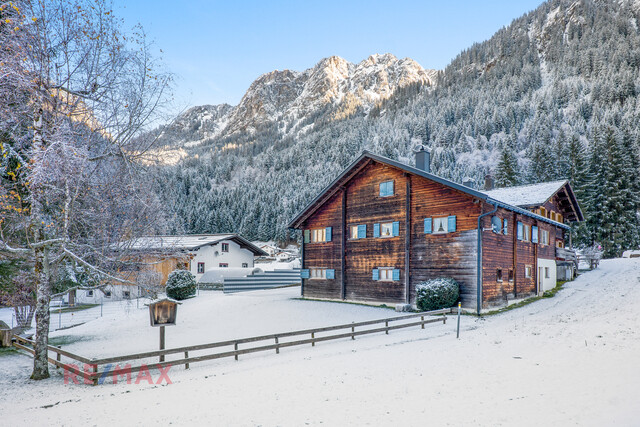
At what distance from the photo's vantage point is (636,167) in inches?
2169

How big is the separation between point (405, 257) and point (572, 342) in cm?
1180

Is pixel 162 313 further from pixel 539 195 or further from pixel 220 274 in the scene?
pixel 539 195

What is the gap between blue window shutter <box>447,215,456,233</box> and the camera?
77.5ft

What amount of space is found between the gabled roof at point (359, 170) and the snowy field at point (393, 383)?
6835 mm

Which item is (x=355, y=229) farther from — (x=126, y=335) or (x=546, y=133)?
(x=546, y=133)

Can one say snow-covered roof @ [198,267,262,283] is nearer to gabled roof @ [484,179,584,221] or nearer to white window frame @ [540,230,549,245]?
gabled roof @ [484,179,584,221]

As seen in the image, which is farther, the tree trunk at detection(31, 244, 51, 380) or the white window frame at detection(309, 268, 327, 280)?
the white window frame at detection(309, 268, 327, 280)

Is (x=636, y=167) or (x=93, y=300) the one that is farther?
(x=636, y=167)

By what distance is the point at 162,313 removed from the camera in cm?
1415

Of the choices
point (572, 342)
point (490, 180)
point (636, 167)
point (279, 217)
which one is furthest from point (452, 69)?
point (572, 342)

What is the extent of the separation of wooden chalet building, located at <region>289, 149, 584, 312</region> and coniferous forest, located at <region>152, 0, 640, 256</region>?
2606 centimetres

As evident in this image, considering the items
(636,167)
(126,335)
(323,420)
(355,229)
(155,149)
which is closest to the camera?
(323,420)

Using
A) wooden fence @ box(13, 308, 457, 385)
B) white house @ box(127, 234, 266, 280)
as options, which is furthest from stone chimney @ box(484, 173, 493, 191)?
white house @ box(127, 234, 266, 280)

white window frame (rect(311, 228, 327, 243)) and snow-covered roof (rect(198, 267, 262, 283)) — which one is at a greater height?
white window frame (rect(311, 228, 327, 243))
